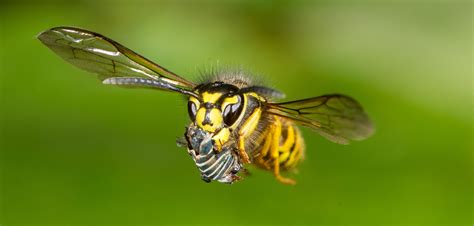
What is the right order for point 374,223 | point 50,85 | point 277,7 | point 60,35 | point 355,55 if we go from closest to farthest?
point 60,35, point 374,223, point 50,85, point 355,55, point 277,7

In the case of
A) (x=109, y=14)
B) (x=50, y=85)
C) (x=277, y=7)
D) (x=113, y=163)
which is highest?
(x=277, y=7)

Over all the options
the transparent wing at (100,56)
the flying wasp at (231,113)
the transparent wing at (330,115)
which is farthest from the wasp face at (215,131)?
the transparent wing at (100,56)

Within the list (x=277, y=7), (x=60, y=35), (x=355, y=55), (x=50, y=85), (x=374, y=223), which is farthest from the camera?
(x=277, y=7)

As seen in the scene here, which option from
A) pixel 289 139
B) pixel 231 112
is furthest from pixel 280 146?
pixel 231 112

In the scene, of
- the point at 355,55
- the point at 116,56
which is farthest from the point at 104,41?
the point at 355,55

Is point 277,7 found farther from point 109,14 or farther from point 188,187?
point 188,187

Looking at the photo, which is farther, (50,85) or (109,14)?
(109,14)

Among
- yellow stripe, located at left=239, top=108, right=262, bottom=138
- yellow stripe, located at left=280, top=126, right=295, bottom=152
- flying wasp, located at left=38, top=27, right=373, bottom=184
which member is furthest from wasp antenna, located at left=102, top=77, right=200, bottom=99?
yellow stripe, located at left=280, top=126, right=295, bottom=152
